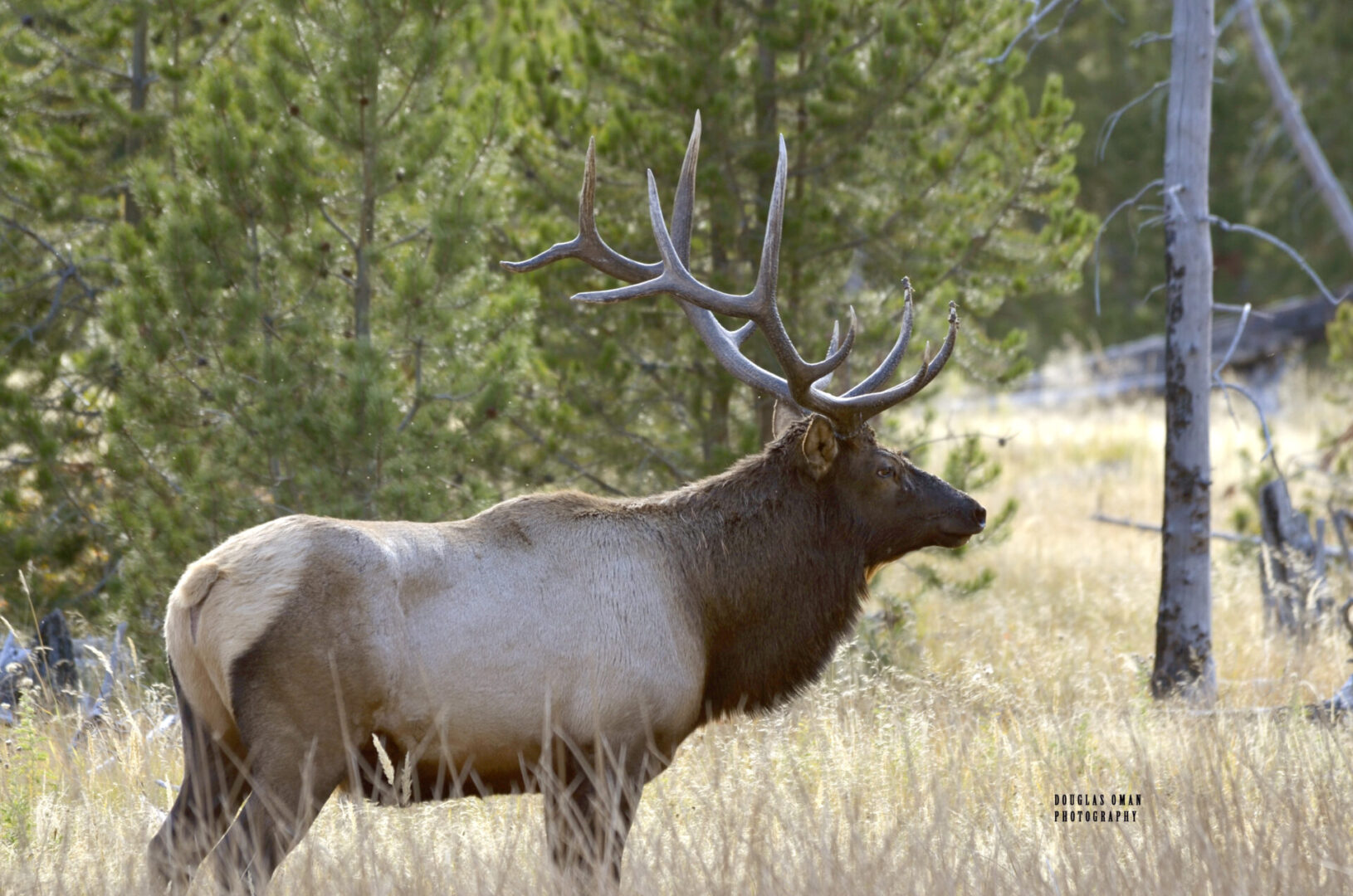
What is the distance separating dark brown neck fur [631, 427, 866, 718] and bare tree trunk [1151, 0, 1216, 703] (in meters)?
2.27

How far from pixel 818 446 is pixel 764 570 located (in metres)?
0.49

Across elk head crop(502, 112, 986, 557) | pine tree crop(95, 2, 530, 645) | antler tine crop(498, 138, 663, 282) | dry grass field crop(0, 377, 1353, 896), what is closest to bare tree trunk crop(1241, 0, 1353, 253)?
dry grass field crop(0, 377, 1353, 896)

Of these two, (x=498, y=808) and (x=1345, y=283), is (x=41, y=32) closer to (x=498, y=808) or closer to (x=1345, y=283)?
(x=498, y=808)

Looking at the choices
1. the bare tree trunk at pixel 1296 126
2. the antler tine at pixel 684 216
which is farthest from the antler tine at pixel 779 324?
the bare tree trunk at pixel 1296 126

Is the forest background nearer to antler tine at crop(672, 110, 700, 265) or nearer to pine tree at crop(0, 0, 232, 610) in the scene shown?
pine tree at crop(0, 0, 232, 610)

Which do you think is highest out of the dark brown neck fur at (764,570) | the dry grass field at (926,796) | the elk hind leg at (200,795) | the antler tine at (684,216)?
the antler tine at (684,216)

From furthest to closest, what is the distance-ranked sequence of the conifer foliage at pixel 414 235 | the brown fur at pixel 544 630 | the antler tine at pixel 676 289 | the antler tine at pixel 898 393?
the conifer foliage at pixel 414 235
the antler tine at pixel 676 289
the antler tine at pixel 898 393
the brown fur at pixel 544 630

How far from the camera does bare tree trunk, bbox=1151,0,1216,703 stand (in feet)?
20.7

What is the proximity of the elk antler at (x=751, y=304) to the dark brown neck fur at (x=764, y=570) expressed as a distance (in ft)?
0.73

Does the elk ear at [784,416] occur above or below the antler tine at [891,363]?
below

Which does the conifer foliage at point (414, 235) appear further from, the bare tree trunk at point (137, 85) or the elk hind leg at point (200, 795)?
the elk hind leg at point (200, 795)

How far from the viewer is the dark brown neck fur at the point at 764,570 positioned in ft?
15.3

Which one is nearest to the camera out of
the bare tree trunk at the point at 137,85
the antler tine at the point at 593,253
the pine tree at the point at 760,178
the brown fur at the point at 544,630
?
the brown fur at the point at 544,630

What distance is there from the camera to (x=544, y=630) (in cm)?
411
